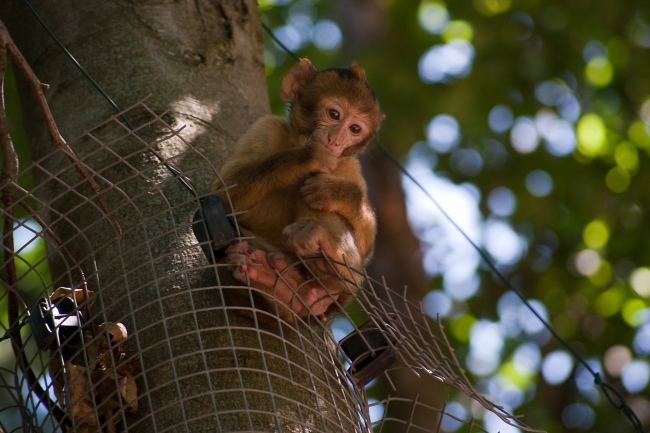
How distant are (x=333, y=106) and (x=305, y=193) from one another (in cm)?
81

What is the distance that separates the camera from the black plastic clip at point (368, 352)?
3305mm

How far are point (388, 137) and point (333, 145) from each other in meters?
2.78

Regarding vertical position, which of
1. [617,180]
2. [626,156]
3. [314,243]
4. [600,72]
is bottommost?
[314,243]

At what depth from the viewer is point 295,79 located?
464cm

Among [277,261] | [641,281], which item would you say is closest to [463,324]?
[641,281]

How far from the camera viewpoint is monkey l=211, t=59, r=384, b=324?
325 centimetres

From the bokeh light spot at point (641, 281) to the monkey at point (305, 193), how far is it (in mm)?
4889

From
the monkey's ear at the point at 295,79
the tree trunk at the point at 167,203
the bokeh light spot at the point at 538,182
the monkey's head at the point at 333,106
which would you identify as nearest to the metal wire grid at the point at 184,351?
the tree trunk at the point at 167,203

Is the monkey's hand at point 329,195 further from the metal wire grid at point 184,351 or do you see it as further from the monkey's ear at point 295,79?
the monkey's ear at point 295,79

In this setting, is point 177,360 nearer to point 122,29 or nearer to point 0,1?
point 122,29

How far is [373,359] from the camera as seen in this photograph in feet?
10.9

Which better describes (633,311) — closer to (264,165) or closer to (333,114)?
(333,114)

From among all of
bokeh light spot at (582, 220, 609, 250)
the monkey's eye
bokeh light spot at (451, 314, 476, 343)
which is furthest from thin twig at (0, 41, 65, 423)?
bokeh light spot at (582, 220, 609, 250)

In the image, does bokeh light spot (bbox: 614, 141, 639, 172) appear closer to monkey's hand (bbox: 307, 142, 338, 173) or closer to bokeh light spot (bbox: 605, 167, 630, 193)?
bokeh light spot (bbox: 605, 167, 630, 193)
